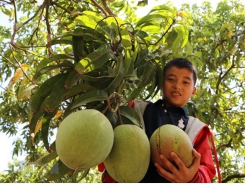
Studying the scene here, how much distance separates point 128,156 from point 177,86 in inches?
26.9

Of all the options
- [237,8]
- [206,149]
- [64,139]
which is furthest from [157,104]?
[237,8]

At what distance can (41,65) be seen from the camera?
151cm

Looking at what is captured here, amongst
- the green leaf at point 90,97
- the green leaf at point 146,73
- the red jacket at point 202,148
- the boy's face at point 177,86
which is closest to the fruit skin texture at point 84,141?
the green leaf at point 90,97

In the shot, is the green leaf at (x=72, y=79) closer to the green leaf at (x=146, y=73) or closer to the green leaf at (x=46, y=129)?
the green leaf at (x=46, y=129)

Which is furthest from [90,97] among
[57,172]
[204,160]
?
[204,160]

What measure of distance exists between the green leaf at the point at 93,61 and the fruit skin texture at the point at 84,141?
8.7 inches

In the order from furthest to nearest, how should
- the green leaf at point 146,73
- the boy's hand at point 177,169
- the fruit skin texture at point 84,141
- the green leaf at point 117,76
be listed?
the green leaf at point 146,73, the green leaf at point 117,76, the boy's hand at point 177,169, the fruit skin texture at point 84,141

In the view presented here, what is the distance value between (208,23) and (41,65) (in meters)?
3.05

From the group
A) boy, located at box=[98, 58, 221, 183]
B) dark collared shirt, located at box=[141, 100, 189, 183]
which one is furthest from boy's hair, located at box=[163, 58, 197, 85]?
dark collared shirt, located at box=[141, 100, 189, 183]

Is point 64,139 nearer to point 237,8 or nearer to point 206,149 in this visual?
point 206,149

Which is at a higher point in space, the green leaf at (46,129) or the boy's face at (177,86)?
the boy's face at (177,86)

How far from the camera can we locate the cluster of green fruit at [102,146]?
110 centimetres

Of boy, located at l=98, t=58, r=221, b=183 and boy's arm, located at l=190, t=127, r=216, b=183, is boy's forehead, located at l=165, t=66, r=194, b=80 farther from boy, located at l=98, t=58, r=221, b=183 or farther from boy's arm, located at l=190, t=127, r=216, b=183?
boy's arm, located at l=190, t=127, r=216, b=183

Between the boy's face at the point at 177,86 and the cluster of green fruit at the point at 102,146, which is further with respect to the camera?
the boy's face at the point at 177,86
